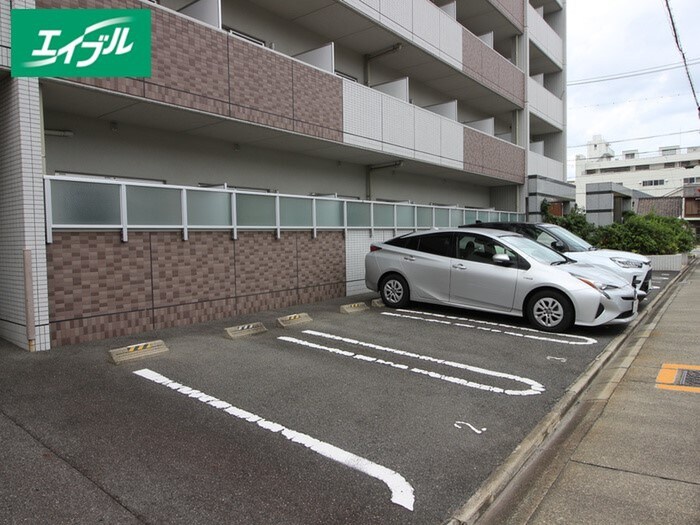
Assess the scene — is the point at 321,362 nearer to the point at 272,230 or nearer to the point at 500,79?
the point at 272,230

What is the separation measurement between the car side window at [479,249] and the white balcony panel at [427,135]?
16.3 feet

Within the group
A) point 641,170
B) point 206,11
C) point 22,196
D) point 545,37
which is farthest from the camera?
point 641,170

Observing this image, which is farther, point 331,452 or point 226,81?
point 226,81

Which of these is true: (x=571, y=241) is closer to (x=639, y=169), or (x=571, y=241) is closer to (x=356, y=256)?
(x=356, y=256)

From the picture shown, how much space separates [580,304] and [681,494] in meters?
4.23

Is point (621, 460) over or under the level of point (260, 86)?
under

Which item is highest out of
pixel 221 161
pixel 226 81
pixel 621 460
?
pixel 226 81

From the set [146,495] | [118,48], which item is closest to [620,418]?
[146,495]

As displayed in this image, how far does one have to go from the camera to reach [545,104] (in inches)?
818

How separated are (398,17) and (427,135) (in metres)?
2.98

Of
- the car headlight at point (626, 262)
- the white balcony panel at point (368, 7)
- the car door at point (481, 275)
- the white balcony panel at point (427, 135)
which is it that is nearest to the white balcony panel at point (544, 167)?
the white balcony panel at point (427, 135)

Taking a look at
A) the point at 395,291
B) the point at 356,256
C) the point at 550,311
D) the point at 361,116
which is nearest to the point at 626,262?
the point at 550,311

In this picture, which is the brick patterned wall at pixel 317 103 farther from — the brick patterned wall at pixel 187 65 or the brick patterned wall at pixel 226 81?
the brick patterned wall at pixel 187 65

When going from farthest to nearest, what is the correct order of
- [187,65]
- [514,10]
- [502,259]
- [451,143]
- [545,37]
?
[545,37] → [514,10] → [451,143] → [502,259] → [187,65]
